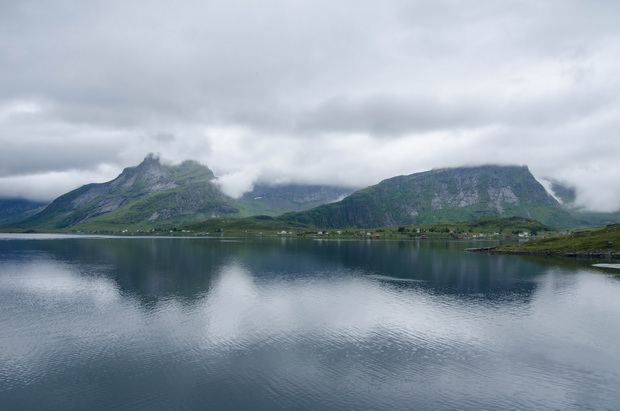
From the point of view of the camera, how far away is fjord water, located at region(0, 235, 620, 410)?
40.7m

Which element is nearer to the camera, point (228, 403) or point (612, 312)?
point (228, 403)

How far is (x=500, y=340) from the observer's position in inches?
2345

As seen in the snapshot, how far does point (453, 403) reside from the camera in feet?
129

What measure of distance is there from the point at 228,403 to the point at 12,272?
132041 mm

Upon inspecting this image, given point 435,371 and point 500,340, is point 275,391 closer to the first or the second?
point 435,371

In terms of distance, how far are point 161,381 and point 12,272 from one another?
122 metres

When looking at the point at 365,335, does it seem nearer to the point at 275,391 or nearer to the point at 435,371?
the point at 435,371

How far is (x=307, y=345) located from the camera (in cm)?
5647

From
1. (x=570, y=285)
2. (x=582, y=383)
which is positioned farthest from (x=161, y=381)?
(x=570, y=285)

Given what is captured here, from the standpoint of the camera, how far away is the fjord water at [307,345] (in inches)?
1601

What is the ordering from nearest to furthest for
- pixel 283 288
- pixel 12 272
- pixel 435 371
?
pixel 435 371 < pixel 283 288 < pixel 12 272

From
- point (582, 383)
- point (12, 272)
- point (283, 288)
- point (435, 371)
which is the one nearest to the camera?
point (582, 383)

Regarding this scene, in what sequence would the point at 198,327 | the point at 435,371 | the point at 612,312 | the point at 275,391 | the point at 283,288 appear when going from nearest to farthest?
the point at 275,391, the point at 435,371, the point at 198,327, the point at 612,312, the point at 283,288

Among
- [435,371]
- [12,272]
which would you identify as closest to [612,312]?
[435,371]
